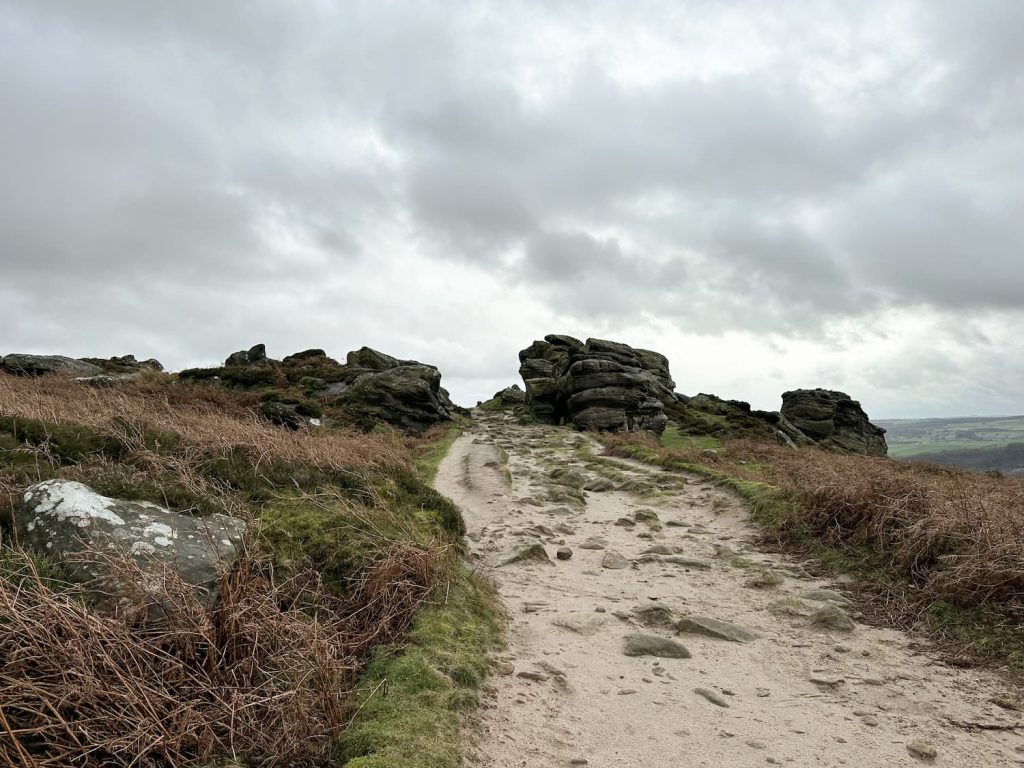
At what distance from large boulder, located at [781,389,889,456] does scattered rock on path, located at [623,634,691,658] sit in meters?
54.1

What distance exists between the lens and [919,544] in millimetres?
9094

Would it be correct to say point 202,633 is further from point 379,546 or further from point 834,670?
point 834,670

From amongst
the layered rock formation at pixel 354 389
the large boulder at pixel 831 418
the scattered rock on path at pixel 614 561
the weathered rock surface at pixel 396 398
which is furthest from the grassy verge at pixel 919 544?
the large boulder at pixel 831 418

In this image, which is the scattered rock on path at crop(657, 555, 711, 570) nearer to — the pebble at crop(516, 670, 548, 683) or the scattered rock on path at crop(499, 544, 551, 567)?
the scattered rock on path at crop(499, 544, 551, 567)

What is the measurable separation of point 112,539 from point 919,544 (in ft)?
35.5

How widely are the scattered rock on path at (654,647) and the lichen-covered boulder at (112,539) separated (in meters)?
4.81

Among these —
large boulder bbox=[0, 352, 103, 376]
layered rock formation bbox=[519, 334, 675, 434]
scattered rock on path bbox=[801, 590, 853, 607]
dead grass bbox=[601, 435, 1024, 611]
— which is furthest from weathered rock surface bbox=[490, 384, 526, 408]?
scattered rock on path bbox=[801, 590, 853, 607]

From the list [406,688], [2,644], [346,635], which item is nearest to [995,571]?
[406,688]

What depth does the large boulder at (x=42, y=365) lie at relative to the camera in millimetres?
33156

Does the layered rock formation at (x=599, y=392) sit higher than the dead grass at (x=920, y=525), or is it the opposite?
the layered rock formation at (x=599, y=392)

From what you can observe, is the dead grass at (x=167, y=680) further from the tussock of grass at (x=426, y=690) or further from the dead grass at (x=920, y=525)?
the dead grass at (x=920, y=525)

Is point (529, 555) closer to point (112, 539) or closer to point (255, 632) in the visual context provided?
point (255, 632)

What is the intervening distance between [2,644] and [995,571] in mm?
10619

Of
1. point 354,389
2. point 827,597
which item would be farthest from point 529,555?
point 354,389
